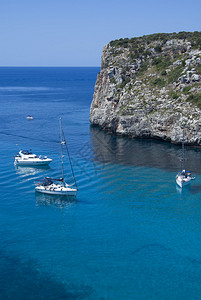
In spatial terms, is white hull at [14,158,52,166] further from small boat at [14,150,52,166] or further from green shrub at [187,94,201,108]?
green shrub at [187,94,201,108]

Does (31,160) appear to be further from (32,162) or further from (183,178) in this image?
(183,178)

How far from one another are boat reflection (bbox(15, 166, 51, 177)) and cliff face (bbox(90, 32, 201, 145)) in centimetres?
3413

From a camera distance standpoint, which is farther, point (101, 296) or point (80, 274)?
point (80, 274)

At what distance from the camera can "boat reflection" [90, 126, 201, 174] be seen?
242 ft

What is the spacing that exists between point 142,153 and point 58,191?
30419 millimetres

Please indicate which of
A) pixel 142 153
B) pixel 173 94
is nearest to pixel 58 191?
pixel 142 153

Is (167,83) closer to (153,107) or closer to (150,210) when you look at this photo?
(153,107)

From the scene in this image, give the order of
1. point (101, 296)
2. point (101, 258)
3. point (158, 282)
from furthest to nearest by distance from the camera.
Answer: point (101, 258) < point (158, 282) < point (101, 296)

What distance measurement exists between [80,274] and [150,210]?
19.1 meters

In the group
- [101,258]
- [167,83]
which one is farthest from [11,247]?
[167,83]

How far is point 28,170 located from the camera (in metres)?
72.6

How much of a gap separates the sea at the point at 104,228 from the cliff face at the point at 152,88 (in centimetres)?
873

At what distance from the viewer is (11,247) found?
140 ft

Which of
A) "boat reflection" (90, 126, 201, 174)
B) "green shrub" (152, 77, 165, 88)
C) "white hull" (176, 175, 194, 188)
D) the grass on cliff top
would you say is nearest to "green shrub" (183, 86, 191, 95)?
"green shrub" (152, 77, 165, 88)
